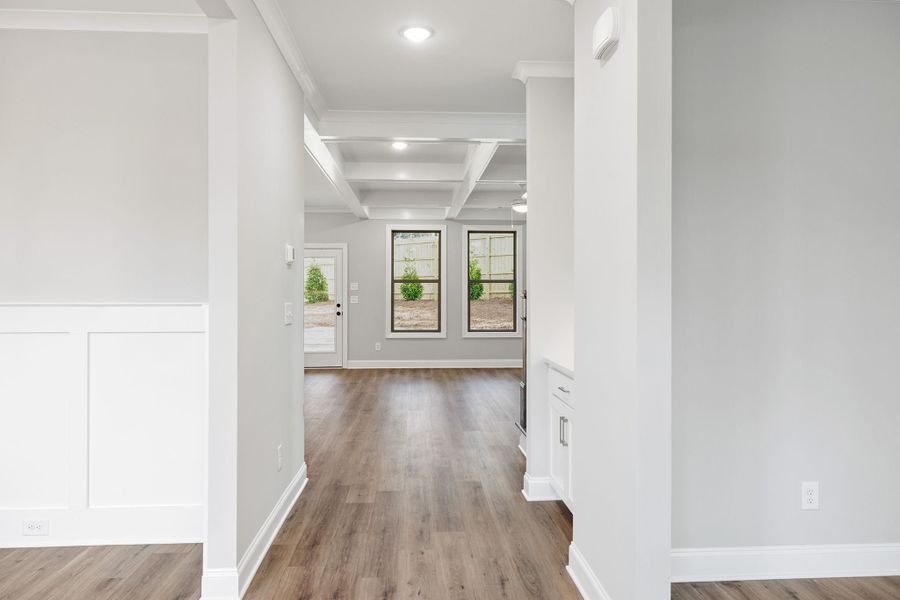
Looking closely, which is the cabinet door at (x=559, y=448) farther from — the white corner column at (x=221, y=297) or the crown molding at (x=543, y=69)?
the crown molding at (x=543, y=69)

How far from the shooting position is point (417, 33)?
2.95 m

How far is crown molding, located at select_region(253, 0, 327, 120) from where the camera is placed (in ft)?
8.57

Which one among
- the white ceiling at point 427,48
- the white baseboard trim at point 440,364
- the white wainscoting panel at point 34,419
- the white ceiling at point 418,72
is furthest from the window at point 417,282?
the white wainscoting panel at point 34,419

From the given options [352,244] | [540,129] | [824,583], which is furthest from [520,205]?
[824,583]

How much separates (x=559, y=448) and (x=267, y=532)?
1.63 metres

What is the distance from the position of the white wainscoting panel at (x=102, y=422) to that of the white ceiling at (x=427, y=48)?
5.39 ft

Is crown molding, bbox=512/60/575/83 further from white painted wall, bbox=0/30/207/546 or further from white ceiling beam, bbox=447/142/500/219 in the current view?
white painted wall, bbox=0/30/207/546

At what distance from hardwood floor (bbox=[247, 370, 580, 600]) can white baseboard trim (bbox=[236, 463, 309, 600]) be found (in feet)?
0.13

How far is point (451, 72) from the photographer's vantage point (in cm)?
349

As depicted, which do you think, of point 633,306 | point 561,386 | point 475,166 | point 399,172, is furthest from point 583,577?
point 399,172

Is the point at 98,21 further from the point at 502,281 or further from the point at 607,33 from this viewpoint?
the point at 502,281

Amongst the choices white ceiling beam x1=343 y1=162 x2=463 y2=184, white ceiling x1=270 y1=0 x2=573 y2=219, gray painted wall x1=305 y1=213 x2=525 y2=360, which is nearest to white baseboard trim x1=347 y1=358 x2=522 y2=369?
gray painted wall x1=305 y1=213 x2=525 y2=360

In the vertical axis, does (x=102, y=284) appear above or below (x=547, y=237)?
below

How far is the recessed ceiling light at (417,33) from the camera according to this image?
115 inches
